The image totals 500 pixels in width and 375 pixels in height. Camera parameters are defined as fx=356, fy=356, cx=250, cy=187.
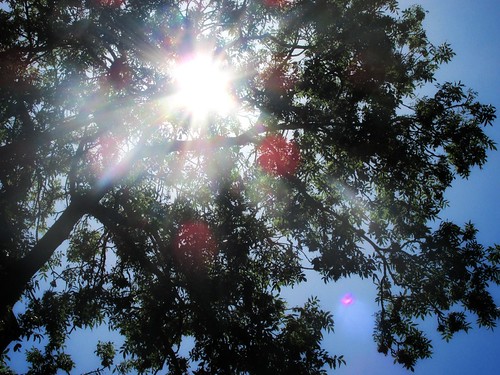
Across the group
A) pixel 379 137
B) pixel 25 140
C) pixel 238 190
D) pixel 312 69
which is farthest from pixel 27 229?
pixel 379 137

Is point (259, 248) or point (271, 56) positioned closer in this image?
point (259, 248)

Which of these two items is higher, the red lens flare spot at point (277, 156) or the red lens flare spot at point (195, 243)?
the red lens flare spot at point (277, 156)

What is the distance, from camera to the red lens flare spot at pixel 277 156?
11.1 metres

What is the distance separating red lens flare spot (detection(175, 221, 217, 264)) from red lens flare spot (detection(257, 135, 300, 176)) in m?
2.95

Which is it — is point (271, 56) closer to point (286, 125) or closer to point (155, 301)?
point (286, 125)

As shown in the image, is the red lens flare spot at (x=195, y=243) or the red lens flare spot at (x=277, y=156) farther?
the red lens flare spot at (x=277, y=156)

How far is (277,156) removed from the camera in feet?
37.3

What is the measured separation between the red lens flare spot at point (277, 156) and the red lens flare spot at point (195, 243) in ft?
9.69

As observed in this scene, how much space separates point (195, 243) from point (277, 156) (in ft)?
12.7

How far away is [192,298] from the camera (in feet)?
31.3

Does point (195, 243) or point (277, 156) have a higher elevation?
point (277, 156)

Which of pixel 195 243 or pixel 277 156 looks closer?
pixel 195 243

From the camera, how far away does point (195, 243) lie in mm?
9594

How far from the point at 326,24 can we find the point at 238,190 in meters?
5.89
